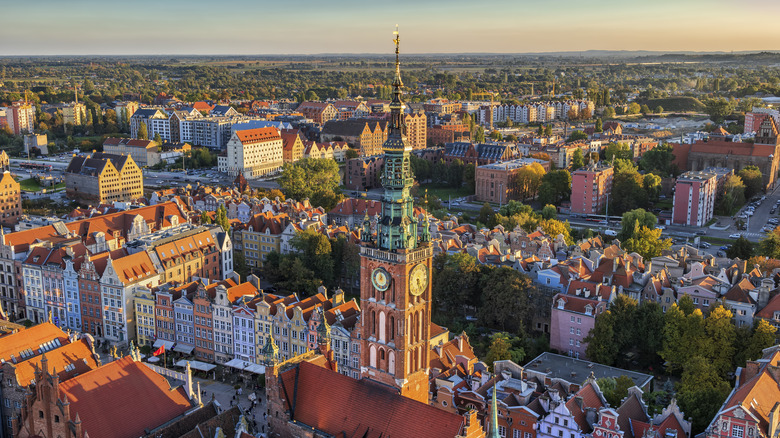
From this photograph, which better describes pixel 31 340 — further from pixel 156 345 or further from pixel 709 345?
pixel 709 345

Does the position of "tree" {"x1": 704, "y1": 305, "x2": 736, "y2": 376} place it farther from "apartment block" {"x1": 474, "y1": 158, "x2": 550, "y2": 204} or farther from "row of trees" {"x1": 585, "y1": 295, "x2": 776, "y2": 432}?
"apartment block" {"x1": 474, "y1": 158, "x2": 550, "y2": 204}

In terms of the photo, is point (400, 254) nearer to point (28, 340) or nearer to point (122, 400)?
point (122, 400)

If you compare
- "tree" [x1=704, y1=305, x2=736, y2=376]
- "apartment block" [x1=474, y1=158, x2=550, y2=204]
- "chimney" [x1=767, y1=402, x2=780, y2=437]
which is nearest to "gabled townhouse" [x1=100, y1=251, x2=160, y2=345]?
"tree" [x1=704, y1=305, x2=736, y2=376]

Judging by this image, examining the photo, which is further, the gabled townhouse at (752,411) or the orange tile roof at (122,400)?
the gabled townhouse at (752,411)

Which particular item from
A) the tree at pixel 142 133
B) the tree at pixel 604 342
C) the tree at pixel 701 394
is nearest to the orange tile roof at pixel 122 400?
the tree at pixel 701 394

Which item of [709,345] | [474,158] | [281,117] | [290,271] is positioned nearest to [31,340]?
[290,271]

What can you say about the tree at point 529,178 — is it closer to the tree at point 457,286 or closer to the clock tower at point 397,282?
the tree at point 457,286
